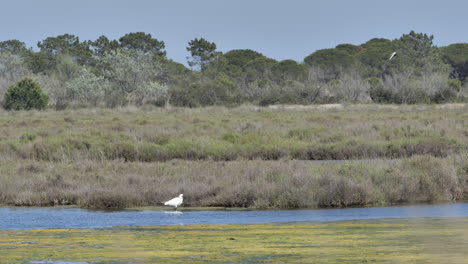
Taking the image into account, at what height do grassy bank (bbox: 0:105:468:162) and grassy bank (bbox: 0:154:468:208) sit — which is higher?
grassy bank (bbox: 0:105:468:162)

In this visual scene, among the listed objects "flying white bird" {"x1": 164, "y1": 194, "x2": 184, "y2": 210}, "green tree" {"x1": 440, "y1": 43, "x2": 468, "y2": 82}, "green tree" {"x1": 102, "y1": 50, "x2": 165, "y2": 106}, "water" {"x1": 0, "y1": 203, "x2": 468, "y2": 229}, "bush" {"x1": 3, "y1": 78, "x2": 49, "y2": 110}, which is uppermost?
"green tree" {"x1": 440, "y1": 43, "x2": 468, "y2": 82}

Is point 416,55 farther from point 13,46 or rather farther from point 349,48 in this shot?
point 13,46

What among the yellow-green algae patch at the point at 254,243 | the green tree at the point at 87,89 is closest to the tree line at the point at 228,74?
the green tree at the point at 87,89

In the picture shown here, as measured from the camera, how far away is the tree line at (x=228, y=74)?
8094cm

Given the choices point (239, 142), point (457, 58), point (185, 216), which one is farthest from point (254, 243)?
point (457, 58)

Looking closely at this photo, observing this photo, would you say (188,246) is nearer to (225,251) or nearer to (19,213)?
(225,251)

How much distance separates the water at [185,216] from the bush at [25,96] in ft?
168

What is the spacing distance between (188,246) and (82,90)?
7118 centimetres

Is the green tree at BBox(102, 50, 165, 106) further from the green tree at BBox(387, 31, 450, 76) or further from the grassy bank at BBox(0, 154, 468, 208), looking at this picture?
the grassy bank at BBox(0, 154, 468, 208)

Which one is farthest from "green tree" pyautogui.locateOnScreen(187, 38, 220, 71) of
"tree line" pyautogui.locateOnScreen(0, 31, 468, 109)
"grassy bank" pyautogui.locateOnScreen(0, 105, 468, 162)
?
"grassy bank" pyautogui.locateOnScreen(0, 105, 468, 162)

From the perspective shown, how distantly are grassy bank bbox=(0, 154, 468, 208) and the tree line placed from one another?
49892 millimetres

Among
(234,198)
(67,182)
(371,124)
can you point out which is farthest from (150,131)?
(234,198)

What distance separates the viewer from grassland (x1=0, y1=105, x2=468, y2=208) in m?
22.3

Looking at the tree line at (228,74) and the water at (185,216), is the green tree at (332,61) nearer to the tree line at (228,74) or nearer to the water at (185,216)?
the tree line at (228,74)
